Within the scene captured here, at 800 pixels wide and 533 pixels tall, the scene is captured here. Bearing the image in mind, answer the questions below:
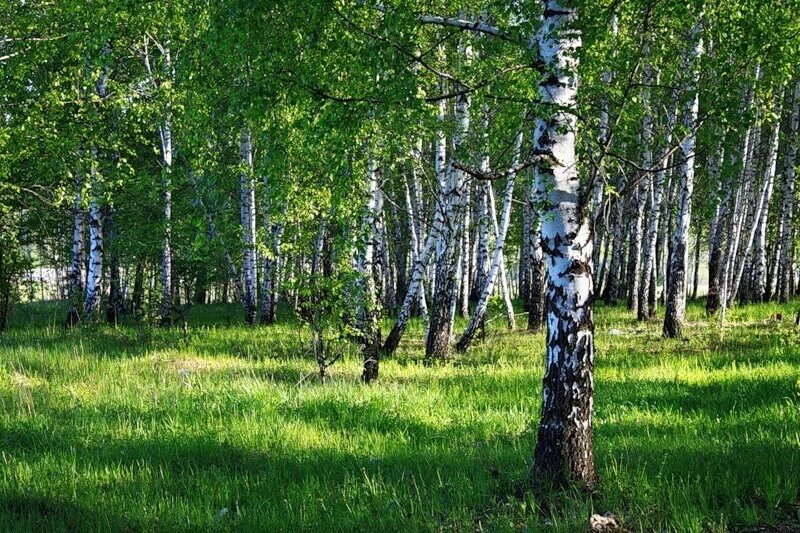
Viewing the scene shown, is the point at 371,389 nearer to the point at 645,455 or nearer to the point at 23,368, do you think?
the point at 645,455

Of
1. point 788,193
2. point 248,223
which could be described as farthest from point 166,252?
point 788,193

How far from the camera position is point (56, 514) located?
4547mm

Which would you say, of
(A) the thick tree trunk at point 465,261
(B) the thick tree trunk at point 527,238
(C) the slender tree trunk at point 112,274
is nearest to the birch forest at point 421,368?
(B) the thick tree trunk at point 527,238

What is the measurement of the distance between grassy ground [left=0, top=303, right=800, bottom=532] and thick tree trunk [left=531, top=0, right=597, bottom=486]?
0.33 metres

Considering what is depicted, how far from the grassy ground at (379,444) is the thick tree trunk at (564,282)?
12.8 inches

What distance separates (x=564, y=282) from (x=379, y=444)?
8.74 ft

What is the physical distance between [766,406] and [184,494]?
579 centimetres

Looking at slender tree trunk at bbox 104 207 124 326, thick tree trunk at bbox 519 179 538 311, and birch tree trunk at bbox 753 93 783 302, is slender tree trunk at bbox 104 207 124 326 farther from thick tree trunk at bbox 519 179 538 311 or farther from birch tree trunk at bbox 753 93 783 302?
birch tree trunk at bbox 753 93 783 302

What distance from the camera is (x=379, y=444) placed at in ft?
19.9

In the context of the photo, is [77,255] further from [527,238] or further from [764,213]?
[764,213]

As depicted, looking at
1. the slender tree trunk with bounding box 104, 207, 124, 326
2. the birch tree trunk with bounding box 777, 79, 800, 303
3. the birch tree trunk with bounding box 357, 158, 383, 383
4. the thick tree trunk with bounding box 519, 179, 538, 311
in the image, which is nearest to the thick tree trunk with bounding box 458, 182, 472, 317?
the thick tree trunk with bounding box 519, 179, 538, 311

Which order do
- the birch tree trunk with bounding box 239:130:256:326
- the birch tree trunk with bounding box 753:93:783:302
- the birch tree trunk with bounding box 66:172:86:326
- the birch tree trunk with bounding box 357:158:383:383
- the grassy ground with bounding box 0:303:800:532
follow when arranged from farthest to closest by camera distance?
the birch tree trunk with bounding box 239:130:256:326 → the birch tree trunk with bounding box 66:172:86:326 → the birch tree trunk with bounding box 753:93:783:302 → the birch tree trunk with bounding box 357:158:383:383 → the grassy ground with bounding box 0:303:800:532

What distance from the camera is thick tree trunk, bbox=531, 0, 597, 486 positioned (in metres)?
4.35

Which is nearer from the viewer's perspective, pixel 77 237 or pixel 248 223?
pixel 77 237
